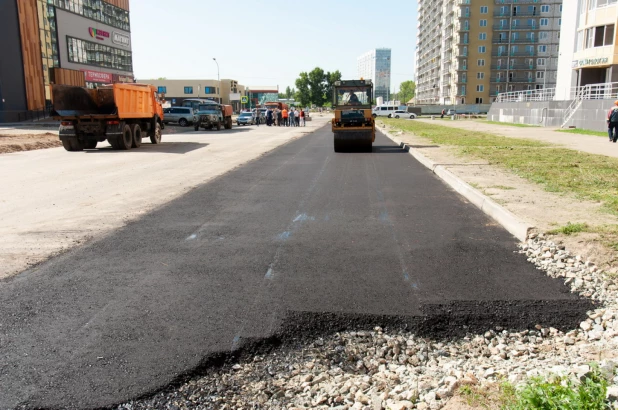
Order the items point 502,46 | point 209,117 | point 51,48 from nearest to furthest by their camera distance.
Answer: point 209,117
point 51,48
point 502,46

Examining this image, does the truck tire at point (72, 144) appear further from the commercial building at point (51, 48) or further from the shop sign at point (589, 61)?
the shop sign at point (589, 61)

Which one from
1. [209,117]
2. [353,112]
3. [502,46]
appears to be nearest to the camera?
[353,112]

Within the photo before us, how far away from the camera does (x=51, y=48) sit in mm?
50938

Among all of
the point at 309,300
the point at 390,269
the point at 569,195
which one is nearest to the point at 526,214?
the point at 569,195

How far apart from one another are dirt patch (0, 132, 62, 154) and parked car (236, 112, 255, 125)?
27.5m

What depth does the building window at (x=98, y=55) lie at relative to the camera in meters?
53.9

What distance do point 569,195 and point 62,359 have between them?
8.90m

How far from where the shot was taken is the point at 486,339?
416 cm

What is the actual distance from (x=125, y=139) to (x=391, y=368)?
2002 centimetres

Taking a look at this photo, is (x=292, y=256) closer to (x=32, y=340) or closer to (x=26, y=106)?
(x=32, y=340)

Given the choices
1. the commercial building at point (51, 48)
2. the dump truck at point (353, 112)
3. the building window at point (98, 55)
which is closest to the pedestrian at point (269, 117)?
the commercial building at point (51, 48)

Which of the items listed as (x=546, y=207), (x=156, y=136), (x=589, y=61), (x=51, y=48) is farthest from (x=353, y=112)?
(x=51, y=48)

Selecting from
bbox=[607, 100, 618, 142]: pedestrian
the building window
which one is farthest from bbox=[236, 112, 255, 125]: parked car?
bbox=[607, 100, 618, 142]: pedestrian

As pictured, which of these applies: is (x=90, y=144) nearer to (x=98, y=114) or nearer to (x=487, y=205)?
(x=98, y=114)
